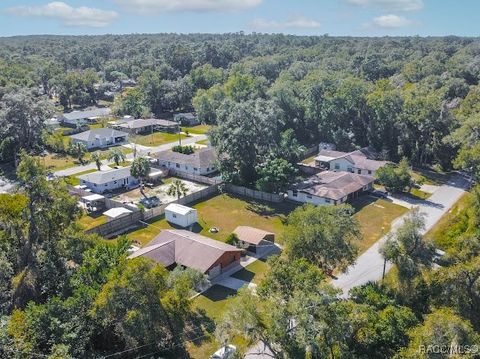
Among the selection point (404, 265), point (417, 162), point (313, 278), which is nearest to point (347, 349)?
point (313, 278)

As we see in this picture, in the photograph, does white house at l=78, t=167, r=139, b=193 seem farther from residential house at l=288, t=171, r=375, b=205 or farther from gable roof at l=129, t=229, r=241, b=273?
residential house at l=288, t=171, r=375, b=205

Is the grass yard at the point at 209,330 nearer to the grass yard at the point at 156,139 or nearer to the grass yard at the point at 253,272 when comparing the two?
the grass yard at the point at 253,272

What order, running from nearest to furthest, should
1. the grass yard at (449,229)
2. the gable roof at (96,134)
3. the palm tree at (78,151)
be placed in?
the grass yard at (449,229), the palm tree at (78,151), the gable roof at (96,134)

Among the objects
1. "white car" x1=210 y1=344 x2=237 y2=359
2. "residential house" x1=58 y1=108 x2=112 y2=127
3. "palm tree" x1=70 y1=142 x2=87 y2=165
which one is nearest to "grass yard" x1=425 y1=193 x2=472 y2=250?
"white car" x1=210 y1=344 x2=237 y2=359

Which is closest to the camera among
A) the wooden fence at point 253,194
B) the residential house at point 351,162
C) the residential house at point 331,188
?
the residential house at point 331,188

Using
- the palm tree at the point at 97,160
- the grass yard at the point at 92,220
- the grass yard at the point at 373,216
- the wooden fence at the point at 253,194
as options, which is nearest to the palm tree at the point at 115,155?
the palm tree at the point at 97,160

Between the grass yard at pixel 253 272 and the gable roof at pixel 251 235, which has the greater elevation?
the gable roof at pixel 251 235
